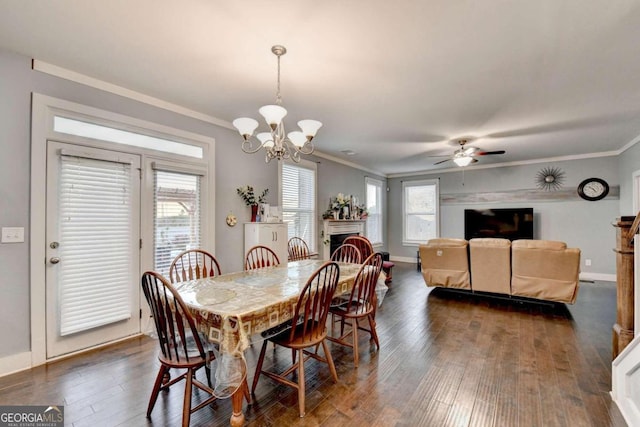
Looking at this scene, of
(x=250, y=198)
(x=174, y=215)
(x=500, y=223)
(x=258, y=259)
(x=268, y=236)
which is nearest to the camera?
(x=174, y=215)

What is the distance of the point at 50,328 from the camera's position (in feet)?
8.25

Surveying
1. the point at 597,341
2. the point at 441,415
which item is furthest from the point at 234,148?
the point at 597,341

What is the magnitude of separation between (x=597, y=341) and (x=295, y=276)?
321 cm

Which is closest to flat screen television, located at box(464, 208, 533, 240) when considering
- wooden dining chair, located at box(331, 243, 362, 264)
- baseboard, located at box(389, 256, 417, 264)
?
baseboard, located at box(389, 256, 417, 264)

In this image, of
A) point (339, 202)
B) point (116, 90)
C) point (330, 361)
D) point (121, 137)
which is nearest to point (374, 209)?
point (339, 202)

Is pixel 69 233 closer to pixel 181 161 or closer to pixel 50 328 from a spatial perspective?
pixel 50 328

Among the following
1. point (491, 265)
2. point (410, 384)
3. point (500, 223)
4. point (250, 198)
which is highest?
point (250, 198)

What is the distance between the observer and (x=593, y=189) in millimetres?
5906

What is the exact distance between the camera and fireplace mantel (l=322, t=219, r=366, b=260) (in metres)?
5.95

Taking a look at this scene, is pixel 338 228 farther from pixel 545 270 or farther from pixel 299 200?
pixel 545 270

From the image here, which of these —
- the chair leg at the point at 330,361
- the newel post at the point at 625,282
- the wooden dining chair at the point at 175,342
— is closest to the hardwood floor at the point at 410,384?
the chair leg at the point at 330,361

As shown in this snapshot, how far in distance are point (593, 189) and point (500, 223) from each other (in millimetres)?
1783

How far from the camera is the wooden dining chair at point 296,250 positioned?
486 cm

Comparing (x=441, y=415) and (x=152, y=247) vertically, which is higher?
(x=152, y=247)
